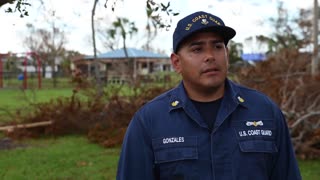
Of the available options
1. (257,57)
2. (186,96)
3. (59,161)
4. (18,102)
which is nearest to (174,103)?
(186,96)

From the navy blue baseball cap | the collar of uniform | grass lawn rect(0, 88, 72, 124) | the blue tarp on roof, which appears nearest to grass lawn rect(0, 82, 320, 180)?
grass lawn rect(0, 88, 72, 124)

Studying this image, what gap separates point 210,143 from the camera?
209 cm

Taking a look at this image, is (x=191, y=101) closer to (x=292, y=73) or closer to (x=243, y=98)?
(x=243, y=98)

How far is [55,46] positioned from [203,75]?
57.6 meters

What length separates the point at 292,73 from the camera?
36.2 feet

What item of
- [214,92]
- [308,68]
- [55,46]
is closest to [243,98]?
[214,92]

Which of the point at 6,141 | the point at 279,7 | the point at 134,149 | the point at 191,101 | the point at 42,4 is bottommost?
the point at 6,141

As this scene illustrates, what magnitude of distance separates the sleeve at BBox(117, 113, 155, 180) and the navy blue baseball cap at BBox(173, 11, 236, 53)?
→ 44cm

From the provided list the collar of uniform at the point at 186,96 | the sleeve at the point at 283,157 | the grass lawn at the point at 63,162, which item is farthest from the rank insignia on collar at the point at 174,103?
the grass lawn at the point at 63,162

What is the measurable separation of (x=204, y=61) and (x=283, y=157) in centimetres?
59

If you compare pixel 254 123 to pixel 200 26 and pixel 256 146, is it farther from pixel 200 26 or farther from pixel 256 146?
pixel 200 26

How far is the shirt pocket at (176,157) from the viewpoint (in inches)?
81.6

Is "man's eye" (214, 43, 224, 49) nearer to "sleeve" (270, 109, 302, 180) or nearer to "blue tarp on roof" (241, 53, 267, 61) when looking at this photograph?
"sleeve" (270, 109, 302, 180)

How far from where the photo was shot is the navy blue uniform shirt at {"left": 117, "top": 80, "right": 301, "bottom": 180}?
Answer: 208 cm
